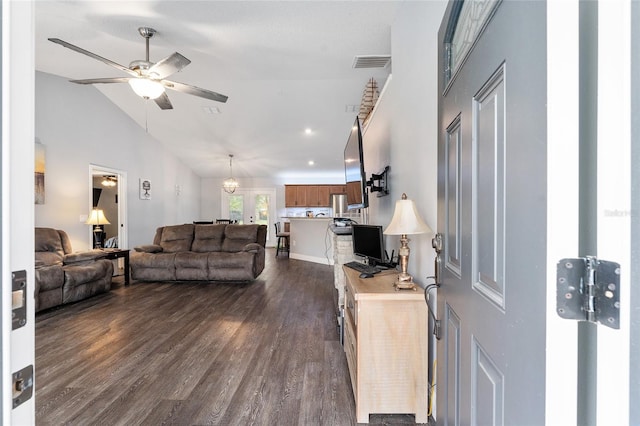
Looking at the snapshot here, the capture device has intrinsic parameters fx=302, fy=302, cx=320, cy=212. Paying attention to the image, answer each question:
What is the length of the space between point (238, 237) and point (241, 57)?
3.00 metres

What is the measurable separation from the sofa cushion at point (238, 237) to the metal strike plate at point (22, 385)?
194 inches

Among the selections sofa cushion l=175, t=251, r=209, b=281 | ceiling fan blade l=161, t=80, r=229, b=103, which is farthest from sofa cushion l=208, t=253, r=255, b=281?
ceiling fan blade l=161, t=80, r=229, b=103

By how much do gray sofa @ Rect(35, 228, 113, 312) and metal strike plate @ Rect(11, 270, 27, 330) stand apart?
3821 millimetres

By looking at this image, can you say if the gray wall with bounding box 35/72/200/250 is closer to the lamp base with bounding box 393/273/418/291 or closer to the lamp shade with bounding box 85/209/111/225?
the lamp shade with bounding box 85/209/111/225

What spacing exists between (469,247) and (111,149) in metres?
6.51

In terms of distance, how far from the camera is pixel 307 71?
13.0 feet

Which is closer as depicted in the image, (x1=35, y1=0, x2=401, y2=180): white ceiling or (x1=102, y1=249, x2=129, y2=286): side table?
(x1=35, y1=0, x2=401, y2=180): white ceiling

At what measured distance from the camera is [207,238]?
545cm

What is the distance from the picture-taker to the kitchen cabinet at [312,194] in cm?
963

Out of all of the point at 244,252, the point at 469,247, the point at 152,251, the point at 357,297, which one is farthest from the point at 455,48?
the point at 152,251

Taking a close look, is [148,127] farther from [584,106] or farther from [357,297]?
[584,106]

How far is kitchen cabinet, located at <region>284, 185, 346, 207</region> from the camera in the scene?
31.6 ft

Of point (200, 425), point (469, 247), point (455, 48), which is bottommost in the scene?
point (200, 425)

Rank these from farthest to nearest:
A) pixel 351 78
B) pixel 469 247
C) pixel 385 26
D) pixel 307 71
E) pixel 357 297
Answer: pixel 351 78
pixel 307 71
pixel 385 26
pixel 357 297
pixel 469 247
